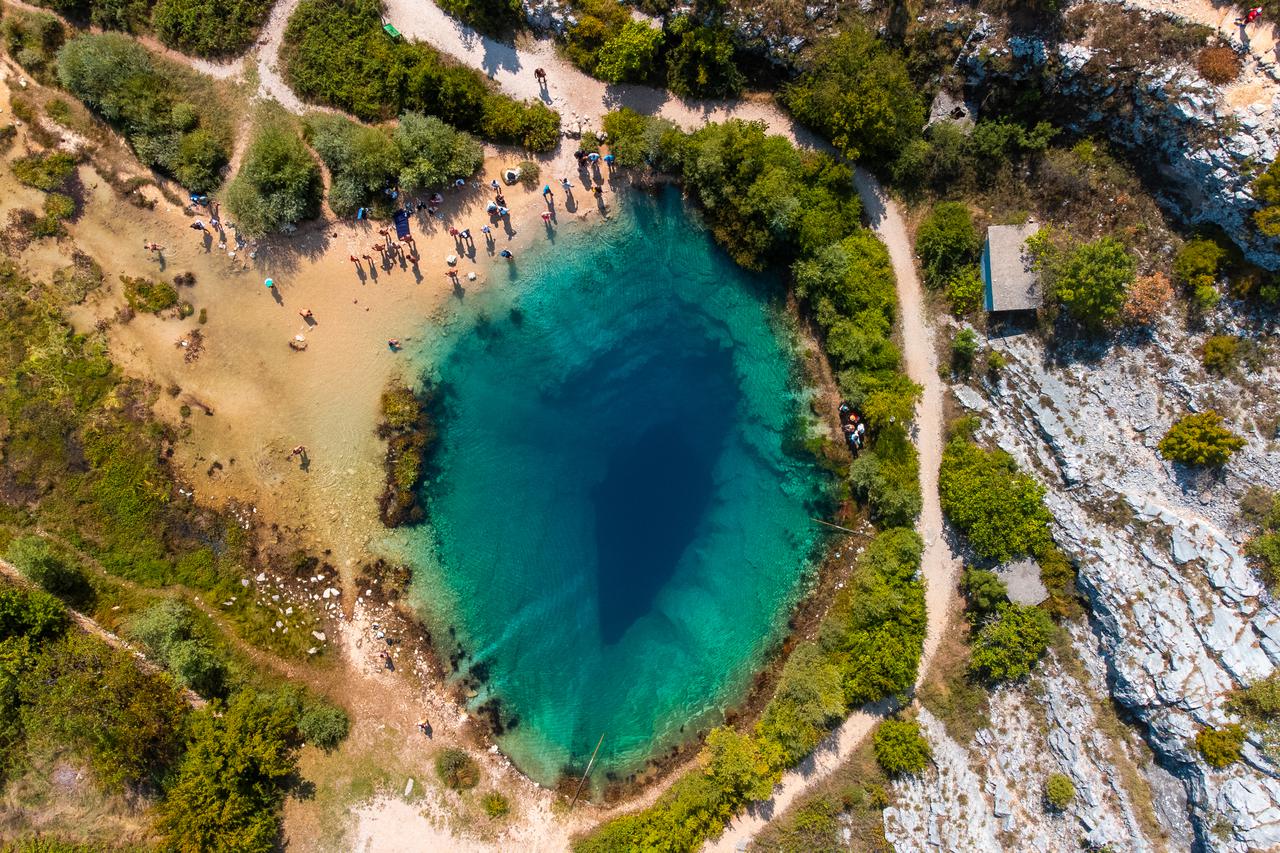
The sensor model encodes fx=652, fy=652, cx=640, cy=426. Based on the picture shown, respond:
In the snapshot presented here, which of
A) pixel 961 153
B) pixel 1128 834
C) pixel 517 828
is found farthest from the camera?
pixel 517 828

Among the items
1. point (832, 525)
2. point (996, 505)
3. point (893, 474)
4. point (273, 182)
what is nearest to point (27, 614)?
point (273, 182)

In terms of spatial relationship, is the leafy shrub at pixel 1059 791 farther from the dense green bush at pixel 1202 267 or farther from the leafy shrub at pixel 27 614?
the leafy shrub at pixel 27 614

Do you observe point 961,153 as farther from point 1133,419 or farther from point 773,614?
point 773,614

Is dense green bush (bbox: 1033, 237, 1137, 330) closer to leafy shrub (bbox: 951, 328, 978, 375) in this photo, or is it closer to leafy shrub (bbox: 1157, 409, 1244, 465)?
leafy shrub (bbox: 951, 328, 978, 375)

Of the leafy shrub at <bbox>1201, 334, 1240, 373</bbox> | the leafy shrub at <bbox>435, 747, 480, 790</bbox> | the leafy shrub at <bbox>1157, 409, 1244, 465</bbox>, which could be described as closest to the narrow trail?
the leafy shrub at <bbox>435, 747, 480, 790</bbox>

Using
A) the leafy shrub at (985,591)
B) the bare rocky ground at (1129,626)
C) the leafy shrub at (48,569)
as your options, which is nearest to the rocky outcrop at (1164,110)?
the bare rocky ground at (1129,626)

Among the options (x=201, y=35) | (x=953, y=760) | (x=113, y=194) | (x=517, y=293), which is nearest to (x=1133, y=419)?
(x=953, y=760)

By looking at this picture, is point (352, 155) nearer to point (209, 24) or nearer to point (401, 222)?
point (401, 222)
